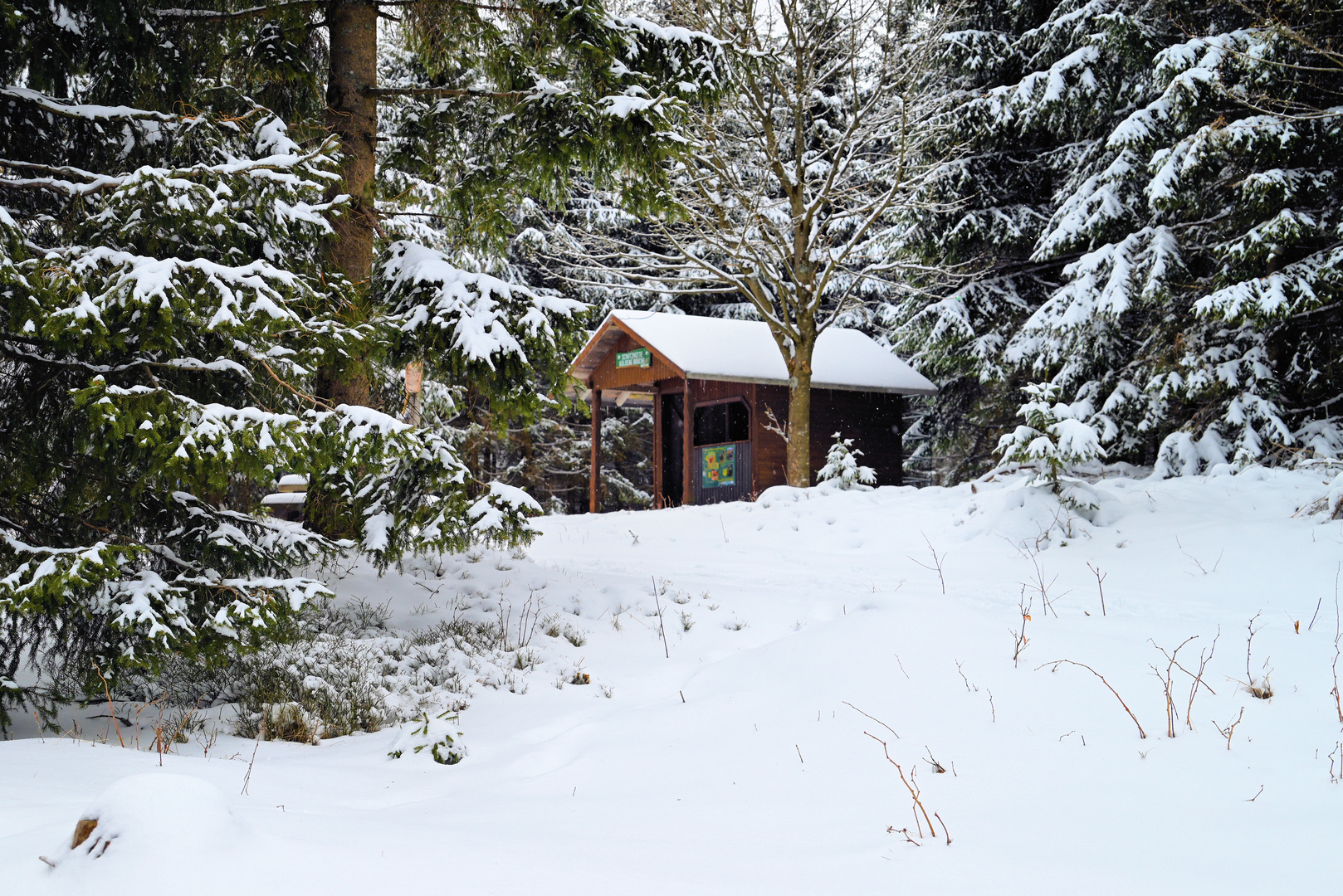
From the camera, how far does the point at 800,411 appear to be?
49.1 feet

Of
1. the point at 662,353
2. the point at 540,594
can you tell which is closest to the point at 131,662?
the point at 540,594

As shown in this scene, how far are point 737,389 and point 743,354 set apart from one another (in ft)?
3.33

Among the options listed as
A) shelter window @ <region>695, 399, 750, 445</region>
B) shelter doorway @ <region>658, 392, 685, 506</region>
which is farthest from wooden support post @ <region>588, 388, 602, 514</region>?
shelter window @ <region>695, 399, 750, 445</region>

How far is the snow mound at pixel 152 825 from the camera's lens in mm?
2230

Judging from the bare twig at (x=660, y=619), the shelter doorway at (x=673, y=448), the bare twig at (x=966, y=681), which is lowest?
the bare twig at (x=660, y=619)

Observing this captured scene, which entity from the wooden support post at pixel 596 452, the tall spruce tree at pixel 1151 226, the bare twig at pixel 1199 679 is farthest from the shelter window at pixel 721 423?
the bare twig at pixel 1199 679

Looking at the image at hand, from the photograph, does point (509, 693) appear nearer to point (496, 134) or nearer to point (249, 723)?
point (249, 723)

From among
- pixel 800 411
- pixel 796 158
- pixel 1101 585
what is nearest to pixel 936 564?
pixel 1101 585

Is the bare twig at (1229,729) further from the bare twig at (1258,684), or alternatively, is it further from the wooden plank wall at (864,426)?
the wooden plank wall at (864,426)

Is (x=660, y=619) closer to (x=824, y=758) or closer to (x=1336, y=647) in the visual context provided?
(x=824, y=758)

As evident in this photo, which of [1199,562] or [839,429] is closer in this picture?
[1199,562]

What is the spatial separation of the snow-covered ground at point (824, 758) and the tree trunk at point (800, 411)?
6.60 m

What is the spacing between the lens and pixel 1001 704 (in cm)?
445

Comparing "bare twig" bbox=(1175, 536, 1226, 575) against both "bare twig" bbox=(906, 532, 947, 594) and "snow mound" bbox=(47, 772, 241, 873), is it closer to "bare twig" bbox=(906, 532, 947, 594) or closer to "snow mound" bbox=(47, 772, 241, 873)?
"bare twig" bbox=(906, 532, 947, 594)
